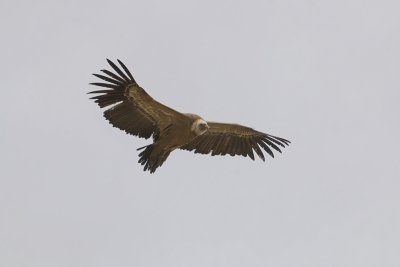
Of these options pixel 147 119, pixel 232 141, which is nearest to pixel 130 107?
pixel 147 119

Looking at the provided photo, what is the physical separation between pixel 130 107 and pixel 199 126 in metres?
1.70

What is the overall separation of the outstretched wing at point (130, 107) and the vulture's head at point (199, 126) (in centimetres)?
56

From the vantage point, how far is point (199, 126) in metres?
21.5

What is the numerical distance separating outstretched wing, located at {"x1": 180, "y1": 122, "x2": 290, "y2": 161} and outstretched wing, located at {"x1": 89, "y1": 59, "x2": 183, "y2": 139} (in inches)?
71.8

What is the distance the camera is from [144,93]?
20.8 metres

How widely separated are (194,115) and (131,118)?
151 centimetres

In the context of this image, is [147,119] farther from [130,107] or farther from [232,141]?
[232,141]

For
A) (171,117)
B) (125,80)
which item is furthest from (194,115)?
(125,80)

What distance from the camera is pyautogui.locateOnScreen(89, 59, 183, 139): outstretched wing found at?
20531 mm

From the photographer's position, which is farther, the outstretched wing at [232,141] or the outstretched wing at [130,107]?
the outstretched wing at [232,141]

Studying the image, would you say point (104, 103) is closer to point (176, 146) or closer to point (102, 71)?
point (102, 71)

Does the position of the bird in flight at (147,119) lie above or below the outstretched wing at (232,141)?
below

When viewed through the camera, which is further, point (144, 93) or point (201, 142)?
point (201, 142)

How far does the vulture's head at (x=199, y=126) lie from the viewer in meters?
21.5
